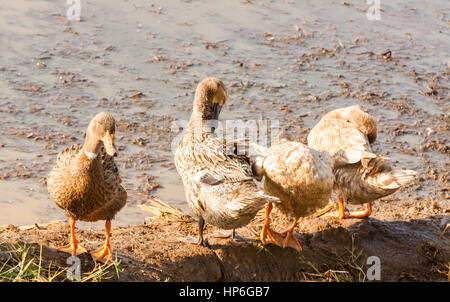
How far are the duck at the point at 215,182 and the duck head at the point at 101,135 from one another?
29.5 inches

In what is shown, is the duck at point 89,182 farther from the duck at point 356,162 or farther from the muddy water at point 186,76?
the duck at point 356,162

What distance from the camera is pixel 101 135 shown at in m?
4.79

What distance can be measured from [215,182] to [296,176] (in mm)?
615

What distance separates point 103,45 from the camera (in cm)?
891

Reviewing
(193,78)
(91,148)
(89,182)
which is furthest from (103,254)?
(193,78)

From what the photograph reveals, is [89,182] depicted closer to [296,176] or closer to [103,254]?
[103,254]

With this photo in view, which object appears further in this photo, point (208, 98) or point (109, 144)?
point (208, 98)

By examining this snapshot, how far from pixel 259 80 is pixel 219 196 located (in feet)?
13.2

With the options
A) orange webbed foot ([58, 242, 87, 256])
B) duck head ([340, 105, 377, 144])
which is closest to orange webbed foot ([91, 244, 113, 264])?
orange webbed foot ([58, 242, 87, 256])

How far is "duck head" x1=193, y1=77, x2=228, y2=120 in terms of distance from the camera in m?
5.91

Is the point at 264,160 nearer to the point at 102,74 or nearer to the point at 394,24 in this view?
the point at 102,74

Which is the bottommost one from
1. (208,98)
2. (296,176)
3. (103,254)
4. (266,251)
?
(266,251)

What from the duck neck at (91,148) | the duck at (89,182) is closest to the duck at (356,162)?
the duck at (89,182)

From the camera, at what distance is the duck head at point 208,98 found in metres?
5.91
